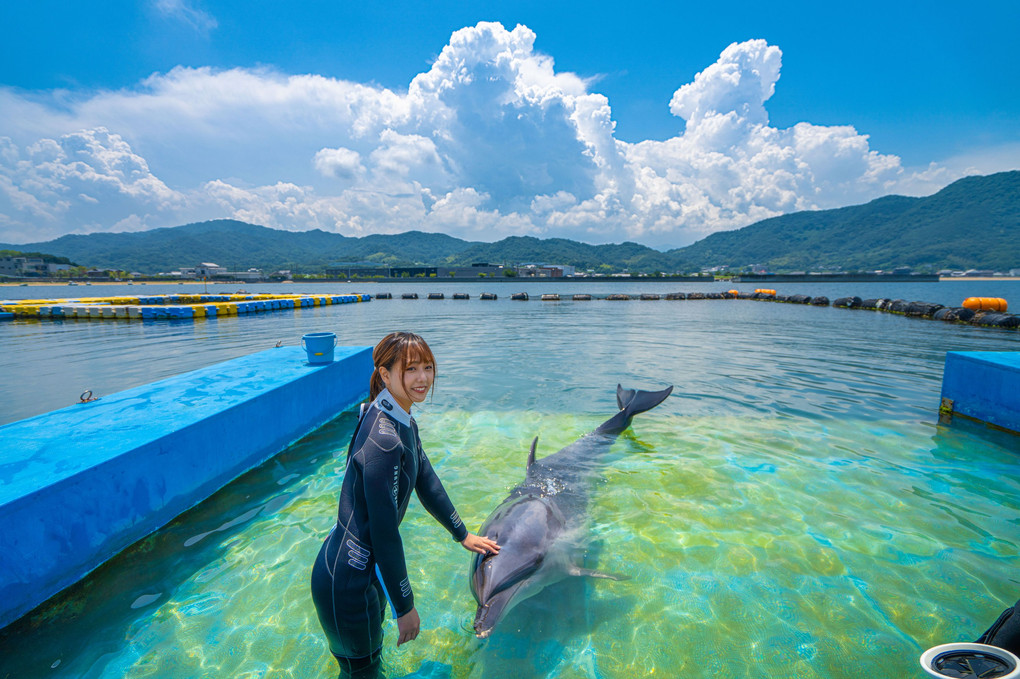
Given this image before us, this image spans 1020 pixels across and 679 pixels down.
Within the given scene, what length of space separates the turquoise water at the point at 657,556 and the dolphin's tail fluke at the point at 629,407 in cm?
37

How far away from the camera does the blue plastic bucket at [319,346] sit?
8773mm

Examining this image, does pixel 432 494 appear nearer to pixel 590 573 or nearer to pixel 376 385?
pixel 376 385

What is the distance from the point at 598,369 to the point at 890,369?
910 centimetres

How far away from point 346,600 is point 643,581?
3203 mm

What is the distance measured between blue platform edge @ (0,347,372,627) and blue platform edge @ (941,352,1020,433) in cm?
1248

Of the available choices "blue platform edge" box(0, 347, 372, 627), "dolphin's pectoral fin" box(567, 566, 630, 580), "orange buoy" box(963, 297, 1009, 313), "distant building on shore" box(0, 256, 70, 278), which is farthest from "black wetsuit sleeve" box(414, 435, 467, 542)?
"distant building on shore" box(0, 256, 70, 278)

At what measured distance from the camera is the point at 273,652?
3.66m

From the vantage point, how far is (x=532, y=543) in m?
3.91

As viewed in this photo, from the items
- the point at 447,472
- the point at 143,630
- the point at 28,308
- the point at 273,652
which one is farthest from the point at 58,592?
the point at 28,308

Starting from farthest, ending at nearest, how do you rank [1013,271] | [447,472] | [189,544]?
[1013,271]
[447,472]
[189,544]

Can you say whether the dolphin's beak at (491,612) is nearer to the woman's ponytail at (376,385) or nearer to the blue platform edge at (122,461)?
the woman's ponytail at (376,385)

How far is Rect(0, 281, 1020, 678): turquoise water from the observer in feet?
12.0

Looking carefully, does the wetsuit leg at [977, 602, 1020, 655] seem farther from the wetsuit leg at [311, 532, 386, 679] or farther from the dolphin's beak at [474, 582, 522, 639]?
the wetsuit leg at [311, 532, 386, 679]

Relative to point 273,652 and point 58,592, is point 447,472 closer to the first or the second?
point 273,652
